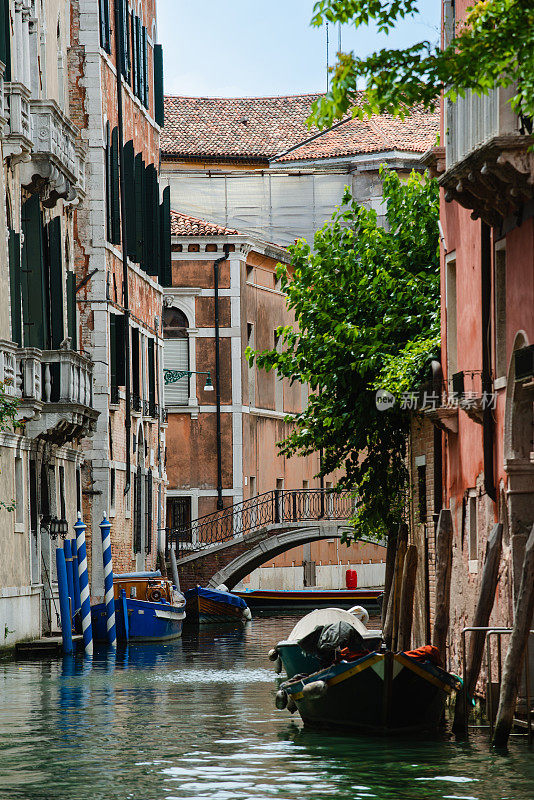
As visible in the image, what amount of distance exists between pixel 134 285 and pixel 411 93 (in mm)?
22253

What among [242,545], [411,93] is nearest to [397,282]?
[411,93]

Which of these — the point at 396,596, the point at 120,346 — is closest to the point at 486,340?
the point at 396,596

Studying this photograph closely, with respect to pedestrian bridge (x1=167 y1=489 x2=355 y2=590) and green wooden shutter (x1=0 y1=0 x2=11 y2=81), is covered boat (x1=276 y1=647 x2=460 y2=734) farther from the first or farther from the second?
pedestrian bridge (x1=167 y1=489 x2=355 y2=590)

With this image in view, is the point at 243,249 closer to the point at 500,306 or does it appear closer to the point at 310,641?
the point at 310,641

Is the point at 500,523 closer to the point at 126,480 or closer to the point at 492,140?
the point at 492,140

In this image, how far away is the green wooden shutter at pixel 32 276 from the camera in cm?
2267

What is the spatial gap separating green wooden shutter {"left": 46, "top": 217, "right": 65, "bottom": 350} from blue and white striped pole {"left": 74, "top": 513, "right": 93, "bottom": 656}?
2876 mm

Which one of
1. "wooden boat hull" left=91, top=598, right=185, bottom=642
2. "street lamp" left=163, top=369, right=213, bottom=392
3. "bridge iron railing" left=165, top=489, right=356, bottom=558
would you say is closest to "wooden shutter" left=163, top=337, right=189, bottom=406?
"street lamp" left=163, top=369, right=213, bottom=392

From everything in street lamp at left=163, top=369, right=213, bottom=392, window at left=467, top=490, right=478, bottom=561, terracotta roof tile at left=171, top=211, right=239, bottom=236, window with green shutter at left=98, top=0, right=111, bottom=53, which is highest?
window with green shutter at left=98, top=0, right=111, bottom=53

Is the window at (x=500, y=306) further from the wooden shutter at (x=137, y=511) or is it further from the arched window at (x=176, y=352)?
the arched window at (x=176, y=352)

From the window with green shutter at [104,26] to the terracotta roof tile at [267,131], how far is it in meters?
14.8

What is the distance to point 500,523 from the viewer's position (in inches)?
541

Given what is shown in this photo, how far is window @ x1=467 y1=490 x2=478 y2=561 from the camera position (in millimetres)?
16047

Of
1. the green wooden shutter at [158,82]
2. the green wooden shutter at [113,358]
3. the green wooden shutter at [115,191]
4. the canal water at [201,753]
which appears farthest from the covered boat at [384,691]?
the green wooden shutter at [158,82]
